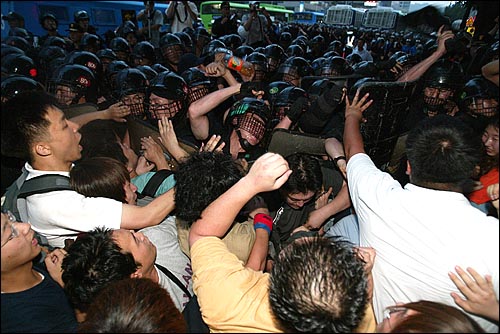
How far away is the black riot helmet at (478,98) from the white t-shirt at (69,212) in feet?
8.76

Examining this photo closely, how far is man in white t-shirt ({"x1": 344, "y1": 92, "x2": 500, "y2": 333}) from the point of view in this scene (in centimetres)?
120

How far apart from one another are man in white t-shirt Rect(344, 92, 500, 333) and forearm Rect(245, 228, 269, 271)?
20.7 inches

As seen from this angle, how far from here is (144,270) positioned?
154 centimetres

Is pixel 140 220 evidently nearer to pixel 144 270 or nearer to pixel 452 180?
pixel 144 270

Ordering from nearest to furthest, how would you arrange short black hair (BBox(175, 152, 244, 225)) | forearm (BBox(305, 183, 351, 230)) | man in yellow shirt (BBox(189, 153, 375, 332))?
man in yellow shirt (BBox(189, 153, 375, 332)), short black hair (BBox(175, 152, 244, 225)), forearm (BBox(305, 183, 351, 230))

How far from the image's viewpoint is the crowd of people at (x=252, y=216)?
113 centimetres

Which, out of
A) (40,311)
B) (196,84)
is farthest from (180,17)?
(40,311)

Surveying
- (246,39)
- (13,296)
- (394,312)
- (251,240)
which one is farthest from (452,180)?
(246,39)

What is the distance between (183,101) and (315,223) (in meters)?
1.63

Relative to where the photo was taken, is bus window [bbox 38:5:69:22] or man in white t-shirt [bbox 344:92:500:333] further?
bus window [bbox 38:5:69:22]

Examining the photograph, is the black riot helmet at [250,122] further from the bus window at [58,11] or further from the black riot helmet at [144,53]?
the bus window at [58,11]

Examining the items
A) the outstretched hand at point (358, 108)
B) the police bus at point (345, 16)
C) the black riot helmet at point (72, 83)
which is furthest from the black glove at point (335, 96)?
the police bus at point (345, 16)

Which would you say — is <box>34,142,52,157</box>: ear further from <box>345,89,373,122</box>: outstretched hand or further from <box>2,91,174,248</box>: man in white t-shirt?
<box>345,89,373,122</box>: outstretched hand

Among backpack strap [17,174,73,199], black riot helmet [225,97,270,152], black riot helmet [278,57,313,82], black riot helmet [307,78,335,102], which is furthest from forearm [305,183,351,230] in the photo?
black riot helmet [278,57,313,82]
